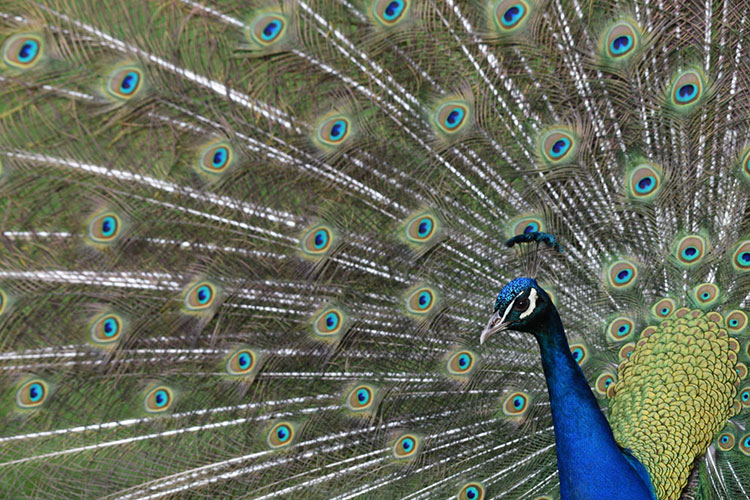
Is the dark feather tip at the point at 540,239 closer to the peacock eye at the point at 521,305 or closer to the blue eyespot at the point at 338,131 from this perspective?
the peacock eye at the point at 521,305

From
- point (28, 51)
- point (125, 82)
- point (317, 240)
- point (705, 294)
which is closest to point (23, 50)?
point (28, 51)

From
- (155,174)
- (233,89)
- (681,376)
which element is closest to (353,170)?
(233,89)

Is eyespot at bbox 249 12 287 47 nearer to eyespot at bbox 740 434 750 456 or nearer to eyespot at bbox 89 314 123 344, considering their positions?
eyespot at bbox 89 314 123 344

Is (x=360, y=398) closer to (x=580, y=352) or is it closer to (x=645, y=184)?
(x=580, y=352)

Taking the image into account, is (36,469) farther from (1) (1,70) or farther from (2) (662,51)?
(2) (662,51)

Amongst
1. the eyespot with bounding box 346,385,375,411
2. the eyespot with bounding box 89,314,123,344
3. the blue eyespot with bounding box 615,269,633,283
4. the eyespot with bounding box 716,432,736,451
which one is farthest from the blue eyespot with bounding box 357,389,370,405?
the eyespot with bounding box 716,432,736,451

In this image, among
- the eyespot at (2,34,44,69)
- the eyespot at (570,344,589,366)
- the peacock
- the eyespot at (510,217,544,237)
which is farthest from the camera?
the eyespot at (570,344,589,366)
